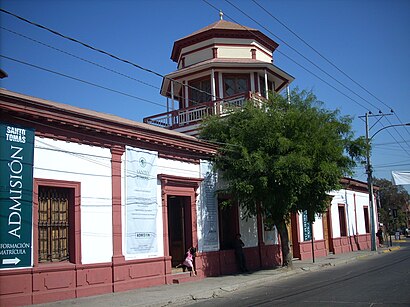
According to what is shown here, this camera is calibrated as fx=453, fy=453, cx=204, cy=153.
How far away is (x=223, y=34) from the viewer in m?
26.7

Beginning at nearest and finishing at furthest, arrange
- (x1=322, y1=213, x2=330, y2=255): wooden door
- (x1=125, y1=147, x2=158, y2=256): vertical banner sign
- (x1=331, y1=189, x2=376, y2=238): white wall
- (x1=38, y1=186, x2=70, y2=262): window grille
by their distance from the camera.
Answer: (x1=38, y1=186, x2=70, y2=262): window grille → (x1=125, y1=147, x2=158, y2=256): vertical banner sign → (x1=322, y1=213, x2=330, y2=255): wooden door → (x1=331, y1=189, x2=376, y2=238): white wall

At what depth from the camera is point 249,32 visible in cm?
2672

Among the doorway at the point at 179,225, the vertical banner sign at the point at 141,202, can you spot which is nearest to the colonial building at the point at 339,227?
the doorway at the point at 179,225

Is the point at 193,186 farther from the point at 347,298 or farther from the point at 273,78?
the point at 273,78

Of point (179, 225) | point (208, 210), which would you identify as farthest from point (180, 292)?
point (208, 210)

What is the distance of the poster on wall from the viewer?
18.4 meters

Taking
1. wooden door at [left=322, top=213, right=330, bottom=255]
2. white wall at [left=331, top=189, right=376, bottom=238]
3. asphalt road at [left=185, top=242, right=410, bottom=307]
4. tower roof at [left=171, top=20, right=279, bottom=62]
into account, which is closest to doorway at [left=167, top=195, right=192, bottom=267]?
asphalt road at [left=185, top=242, right=410, bottom=307]

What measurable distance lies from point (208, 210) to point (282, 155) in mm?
3851

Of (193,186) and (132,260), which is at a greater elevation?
(193,186)

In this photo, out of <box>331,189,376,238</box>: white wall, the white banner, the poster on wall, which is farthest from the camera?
the white banner

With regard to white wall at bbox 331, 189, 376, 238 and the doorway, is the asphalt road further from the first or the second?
white wall at bbox 331, 189, 376, 238

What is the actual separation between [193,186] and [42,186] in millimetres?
6784

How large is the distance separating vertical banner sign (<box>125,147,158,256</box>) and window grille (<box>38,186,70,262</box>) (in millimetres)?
2245

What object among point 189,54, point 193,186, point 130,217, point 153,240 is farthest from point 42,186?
point 189,54
